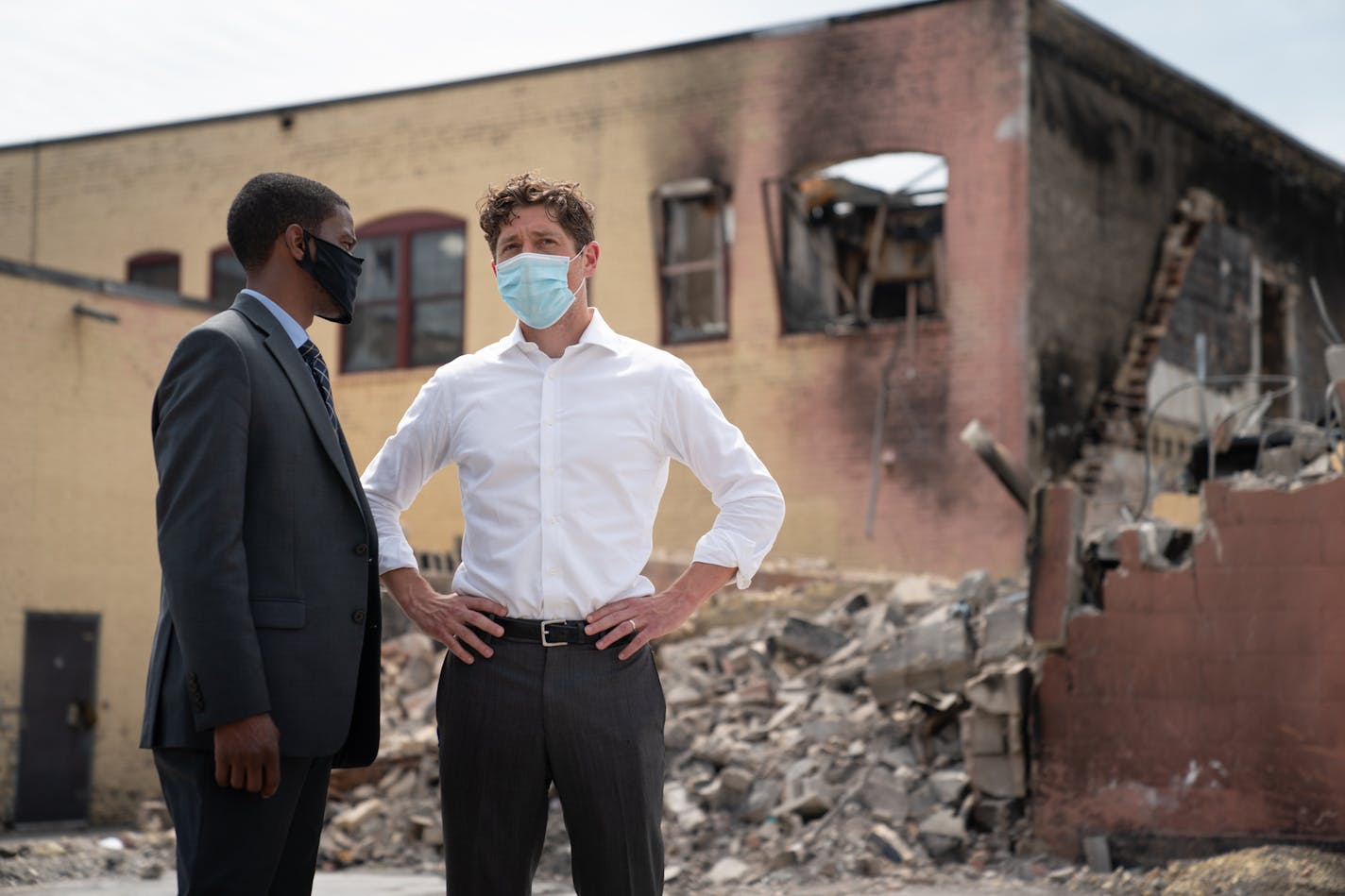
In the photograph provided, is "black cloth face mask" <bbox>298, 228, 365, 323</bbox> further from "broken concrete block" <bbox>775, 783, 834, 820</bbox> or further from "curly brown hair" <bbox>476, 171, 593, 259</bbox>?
"broken concrete block" <bbox>775, 783, 834, 820</bbox>

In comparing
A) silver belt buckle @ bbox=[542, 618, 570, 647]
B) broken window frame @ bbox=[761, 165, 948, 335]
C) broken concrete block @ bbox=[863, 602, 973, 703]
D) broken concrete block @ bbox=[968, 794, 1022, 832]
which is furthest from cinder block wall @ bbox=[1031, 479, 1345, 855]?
broken window frame @ bbox=[761, 165, 948, 335]

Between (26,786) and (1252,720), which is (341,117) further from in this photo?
A: (1252,720)

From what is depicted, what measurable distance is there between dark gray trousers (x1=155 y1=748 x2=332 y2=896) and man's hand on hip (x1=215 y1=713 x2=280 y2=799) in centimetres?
5

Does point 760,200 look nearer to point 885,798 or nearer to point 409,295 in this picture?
point 409,295

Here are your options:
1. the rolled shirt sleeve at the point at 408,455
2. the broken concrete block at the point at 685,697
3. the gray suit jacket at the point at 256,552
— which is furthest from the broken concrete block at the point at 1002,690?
the gray suit jacket at the point at 256,552

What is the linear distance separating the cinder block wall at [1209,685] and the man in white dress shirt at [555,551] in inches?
205

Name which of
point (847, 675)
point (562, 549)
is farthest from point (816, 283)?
point (562, 549)

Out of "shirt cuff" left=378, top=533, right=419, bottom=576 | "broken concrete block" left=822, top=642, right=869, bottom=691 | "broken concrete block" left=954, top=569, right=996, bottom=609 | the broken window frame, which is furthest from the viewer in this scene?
the broken window frame

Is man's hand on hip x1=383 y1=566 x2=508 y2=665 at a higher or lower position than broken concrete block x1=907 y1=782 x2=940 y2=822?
higher

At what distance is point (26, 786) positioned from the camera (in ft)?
44.0

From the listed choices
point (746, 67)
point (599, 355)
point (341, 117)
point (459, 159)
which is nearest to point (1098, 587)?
point (599, 355)

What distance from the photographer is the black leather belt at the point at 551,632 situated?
142 inches

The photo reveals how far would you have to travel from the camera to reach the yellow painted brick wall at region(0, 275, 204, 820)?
13.5 metres

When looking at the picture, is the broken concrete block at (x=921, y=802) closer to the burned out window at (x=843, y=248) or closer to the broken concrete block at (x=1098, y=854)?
the broken concrete block at (x=1098, y=854)
